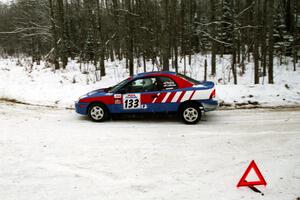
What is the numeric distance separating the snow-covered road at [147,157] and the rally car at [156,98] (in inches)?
16.6

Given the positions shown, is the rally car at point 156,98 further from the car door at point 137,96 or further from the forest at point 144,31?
the forest at point 144,31

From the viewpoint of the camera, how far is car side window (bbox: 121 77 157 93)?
26.0 ft

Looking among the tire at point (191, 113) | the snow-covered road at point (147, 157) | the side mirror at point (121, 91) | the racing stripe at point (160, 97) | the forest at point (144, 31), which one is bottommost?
the snow-covered road at point (147, 157)

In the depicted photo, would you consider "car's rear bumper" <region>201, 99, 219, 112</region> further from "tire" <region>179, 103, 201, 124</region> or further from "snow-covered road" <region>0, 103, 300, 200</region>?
"snow-covered road" <region>0, 103, 300, 200</region>

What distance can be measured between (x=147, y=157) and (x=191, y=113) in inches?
112

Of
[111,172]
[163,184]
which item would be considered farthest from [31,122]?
[163,184]

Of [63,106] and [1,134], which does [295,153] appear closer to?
[1,134]

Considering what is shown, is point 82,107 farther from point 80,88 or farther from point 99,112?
point 80,88

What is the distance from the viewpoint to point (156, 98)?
308 inches

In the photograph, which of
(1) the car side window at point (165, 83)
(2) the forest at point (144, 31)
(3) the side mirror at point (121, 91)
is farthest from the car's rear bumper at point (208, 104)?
(2) the forest at point (144, 31)

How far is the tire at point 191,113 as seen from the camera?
7.62 m

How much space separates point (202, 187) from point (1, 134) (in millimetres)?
5678

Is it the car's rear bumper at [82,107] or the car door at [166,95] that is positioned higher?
the car door at [166,95]

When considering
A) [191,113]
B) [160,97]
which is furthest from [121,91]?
[191,113]
